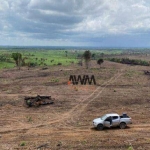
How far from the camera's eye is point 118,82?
54.7 metres

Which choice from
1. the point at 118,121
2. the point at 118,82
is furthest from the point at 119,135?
the point at 118,82

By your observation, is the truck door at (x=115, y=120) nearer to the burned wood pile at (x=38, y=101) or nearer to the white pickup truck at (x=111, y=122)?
the white pickup truck at (x=111, y=122)

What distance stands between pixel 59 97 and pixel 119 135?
61.3 ft

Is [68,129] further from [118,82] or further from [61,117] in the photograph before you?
[118,82]

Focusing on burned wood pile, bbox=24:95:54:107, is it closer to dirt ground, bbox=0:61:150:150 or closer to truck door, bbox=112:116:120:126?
dirt ground, bbox=0:61:150:150

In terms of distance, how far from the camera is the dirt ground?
2073cm

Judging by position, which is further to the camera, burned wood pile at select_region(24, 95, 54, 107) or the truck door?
burned wood pile at select_region(24, 95, 54, 107)

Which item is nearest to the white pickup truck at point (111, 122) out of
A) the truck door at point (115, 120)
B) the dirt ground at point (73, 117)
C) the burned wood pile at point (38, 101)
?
the truck door at point (115, 120)

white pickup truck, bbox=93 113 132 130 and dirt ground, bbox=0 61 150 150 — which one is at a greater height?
white pickup truck, bbox=93 113 132 130

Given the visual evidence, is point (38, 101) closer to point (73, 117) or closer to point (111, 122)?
point (73, 117)

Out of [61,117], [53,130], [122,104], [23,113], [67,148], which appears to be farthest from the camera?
[122,104]

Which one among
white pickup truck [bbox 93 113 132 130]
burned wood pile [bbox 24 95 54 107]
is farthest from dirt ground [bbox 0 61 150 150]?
burned wood pile [bbox 24 95 54 107]

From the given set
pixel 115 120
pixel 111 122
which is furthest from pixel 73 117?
pixel 115 120

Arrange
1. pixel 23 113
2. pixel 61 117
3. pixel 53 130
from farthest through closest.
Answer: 1. pixel 23 113
2. pixel 61 117
3. pixel 53 130
